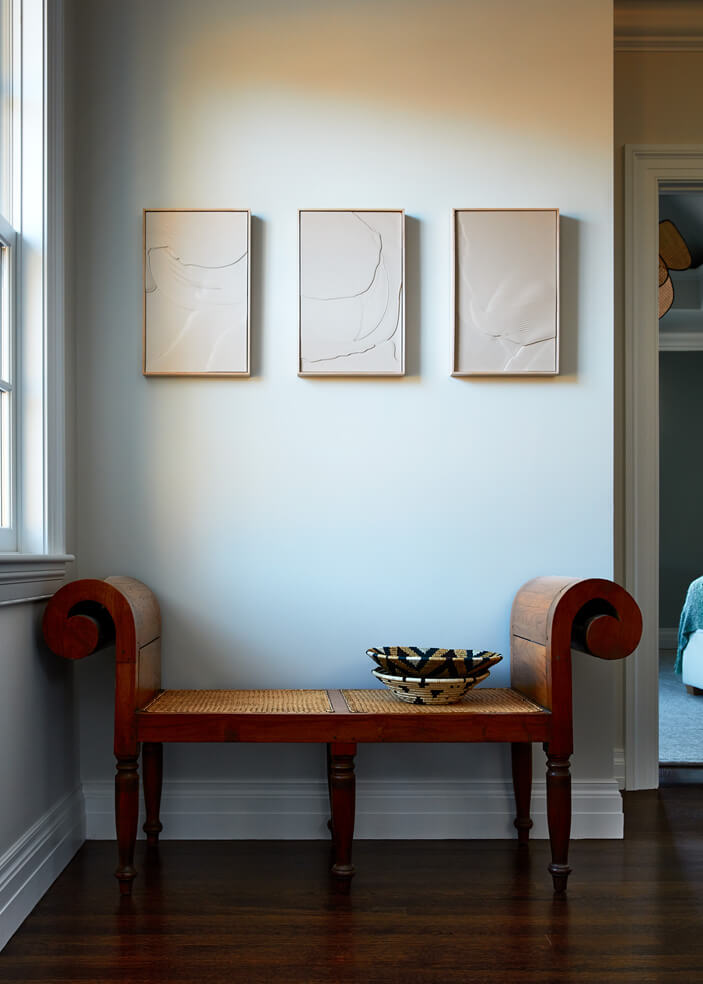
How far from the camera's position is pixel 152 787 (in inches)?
98.0

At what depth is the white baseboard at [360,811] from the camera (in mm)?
2539

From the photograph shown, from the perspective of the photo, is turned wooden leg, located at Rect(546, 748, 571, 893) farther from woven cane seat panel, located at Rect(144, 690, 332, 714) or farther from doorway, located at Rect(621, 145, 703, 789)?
doorway, located at Rect(621, 145, 703, 789)

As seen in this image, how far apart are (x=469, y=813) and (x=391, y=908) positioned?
590 mm

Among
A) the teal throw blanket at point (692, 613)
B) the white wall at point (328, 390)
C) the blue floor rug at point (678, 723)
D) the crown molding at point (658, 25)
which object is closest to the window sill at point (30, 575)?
the white wall at point (328, 390)

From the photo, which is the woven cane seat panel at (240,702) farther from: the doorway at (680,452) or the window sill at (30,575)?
the doorway at (680,452)

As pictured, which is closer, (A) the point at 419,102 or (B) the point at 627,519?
(A) the point at 419,102

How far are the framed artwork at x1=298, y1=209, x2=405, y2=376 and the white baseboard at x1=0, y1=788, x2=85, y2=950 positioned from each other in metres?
1.41

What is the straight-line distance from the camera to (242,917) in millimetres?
1982

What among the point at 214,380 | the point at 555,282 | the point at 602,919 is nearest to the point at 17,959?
the point at 602,919

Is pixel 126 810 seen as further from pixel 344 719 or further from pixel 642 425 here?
pixel 642 425

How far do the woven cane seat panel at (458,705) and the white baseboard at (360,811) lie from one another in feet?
1.07

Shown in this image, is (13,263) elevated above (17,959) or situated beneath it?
elevated above

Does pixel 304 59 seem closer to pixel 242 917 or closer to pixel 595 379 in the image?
pixel 595 379

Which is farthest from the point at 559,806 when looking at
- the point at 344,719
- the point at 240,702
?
the point at 240,702
